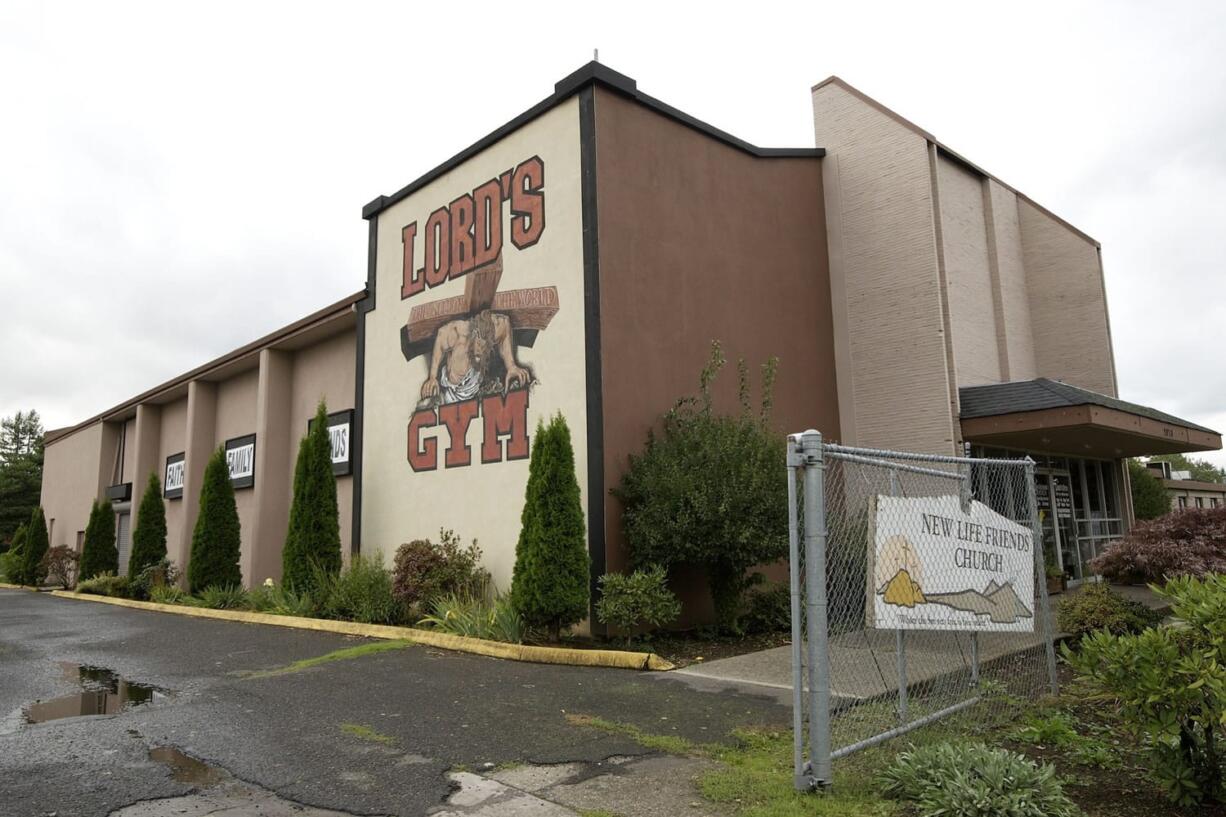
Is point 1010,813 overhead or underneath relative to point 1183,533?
underneath

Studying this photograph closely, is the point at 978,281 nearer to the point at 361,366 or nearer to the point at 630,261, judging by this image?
the point at 630,261

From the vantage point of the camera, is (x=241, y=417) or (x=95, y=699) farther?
(x=241, y=417)

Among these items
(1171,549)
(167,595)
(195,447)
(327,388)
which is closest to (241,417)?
(195,447)

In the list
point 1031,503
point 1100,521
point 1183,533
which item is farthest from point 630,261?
point 1100,521

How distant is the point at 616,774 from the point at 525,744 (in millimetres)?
956

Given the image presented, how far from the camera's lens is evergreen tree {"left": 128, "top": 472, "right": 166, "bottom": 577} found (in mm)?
22258

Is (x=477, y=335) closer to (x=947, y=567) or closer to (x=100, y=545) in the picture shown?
(x=947, y=567)

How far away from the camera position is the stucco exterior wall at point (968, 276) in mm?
A: 15859

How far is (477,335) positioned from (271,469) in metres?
9.08

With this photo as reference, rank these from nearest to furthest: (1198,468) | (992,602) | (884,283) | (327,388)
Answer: (992,602), (884,283), (327,388), (1198,468)

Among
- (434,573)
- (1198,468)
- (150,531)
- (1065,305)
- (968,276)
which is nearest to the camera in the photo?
(434,573)

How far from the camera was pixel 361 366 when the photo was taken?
55.4ft

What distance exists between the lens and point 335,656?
9.92 m

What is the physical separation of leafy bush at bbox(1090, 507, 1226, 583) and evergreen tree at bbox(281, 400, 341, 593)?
1278 cm
